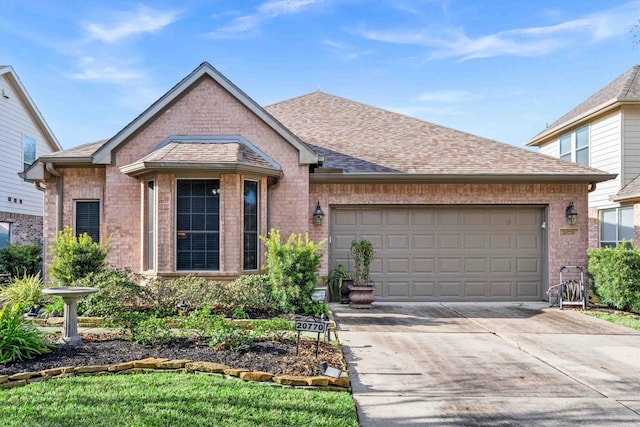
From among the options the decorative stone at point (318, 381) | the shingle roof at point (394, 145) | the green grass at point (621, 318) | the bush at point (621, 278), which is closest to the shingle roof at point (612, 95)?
the shingle roof at point (394, 145)

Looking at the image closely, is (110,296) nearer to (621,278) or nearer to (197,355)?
(197,355)

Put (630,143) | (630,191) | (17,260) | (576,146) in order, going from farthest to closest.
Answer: (576,146) → (17,260) → (630,143) → (630,191)

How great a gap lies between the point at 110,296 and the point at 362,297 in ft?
17.3

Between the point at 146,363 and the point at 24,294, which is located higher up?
the point at 24,294

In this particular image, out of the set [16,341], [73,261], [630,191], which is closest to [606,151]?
[630,191]

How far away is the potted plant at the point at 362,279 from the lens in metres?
10.5

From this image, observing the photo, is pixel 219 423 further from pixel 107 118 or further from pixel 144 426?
pixel 107 118

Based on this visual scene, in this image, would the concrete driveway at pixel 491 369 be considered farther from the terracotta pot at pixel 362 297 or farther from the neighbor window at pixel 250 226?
the neighbor window at pixel 250 226

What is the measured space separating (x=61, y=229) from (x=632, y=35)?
12.0 meters

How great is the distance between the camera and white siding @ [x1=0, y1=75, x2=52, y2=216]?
17.1 meters

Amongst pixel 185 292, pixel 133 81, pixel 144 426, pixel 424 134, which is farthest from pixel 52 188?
pixel 424 134

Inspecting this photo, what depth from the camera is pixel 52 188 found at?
11.3 m

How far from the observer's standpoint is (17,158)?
712 inches

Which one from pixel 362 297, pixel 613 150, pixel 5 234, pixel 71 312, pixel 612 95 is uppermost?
pixel 612 95
